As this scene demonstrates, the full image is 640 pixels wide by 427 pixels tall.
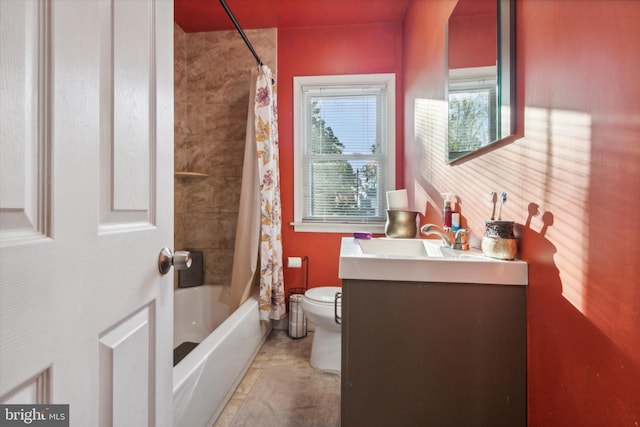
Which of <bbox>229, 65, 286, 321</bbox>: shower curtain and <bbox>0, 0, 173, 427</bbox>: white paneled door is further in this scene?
<bbox>229, 65, 286, 321</bbox>: shower curtain

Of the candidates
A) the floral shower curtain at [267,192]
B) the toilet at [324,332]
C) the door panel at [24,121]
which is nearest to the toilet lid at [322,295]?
the toilet at [324,332]

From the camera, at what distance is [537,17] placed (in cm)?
87

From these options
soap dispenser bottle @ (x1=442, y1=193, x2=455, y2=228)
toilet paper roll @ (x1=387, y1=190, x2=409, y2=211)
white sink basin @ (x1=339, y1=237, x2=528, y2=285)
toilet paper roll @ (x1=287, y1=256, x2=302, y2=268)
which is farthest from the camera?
toilet paper roll @ (x1=287, y1=256, x2=302, y2=268)

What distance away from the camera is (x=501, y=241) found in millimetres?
966

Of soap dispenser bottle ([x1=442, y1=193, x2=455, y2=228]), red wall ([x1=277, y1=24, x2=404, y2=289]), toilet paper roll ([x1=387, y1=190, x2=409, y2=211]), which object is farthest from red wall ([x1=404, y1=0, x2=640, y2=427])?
red wall ([x1=277, y1=24, x2=404, y2=289])

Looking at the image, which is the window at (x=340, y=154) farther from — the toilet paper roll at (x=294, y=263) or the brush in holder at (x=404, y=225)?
the brush in holder at (x=404, y=225)

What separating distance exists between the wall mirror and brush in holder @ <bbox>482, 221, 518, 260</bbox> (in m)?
0.30

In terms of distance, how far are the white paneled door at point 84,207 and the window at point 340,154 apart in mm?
1818

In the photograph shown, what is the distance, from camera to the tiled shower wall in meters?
2.51

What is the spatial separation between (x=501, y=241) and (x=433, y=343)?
1.30 ft

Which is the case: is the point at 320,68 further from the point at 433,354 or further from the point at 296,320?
the point at 433,354

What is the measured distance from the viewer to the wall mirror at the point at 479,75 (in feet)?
3.29

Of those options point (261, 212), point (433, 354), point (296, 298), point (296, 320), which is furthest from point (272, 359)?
point (433, 354)

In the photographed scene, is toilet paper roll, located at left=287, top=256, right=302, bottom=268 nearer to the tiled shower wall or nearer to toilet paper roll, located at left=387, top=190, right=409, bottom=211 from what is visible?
the tiled shower wall
